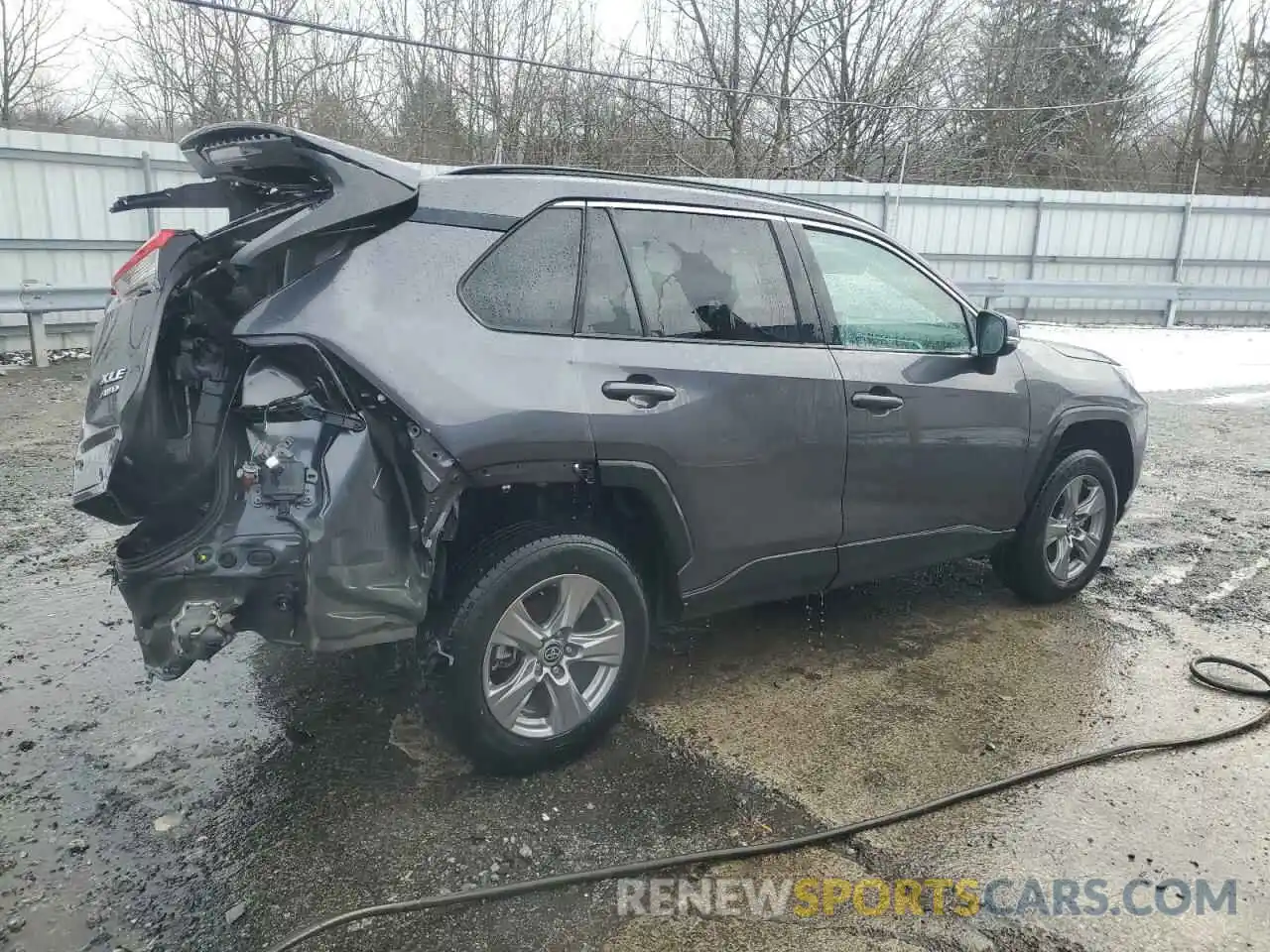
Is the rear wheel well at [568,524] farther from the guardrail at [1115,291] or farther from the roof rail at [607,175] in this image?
the guardrail at [1115,291]

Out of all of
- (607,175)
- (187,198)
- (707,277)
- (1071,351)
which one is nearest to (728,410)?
(707,277)

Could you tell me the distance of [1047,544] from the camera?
4.50 metres

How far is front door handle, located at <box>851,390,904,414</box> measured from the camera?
363 centimetres

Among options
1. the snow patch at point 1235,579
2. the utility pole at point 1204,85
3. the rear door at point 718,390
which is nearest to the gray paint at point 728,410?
the rear door at point 718,390

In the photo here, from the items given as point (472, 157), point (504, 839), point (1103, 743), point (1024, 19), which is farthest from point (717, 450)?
point (1024, 19)

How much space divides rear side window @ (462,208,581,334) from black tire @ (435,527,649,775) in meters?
0.68

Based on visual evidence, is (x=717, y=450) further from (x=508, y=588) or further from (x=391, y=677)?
(x=391, y=677)

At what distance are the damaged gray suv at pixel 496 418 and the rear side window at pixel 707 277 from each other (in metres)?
0.01

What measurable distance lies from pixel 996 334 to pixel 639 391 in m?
1.82

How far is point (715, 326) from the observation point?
3.36 meters

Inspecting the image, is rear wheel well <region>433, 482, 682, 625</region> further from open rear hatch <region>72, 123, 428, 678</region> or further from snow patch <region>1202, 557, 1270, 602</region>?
snow patch <region>1202, 557, 1270, 602</region>

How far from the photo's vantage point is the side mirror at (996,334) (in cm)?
398

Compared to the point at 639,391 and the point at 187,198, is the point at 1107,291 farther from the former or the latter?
the point at 187,198

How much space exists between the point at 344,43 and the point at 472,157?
9.54 ft
